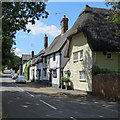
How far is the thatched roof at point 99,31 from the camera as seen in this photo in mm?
18391

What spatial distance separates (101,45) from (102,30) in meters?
2.19

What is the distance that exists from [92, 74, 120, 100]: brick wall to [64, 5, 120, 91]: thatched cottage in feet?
4.79

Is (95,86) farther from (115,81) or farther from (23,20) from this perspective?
(23,20)

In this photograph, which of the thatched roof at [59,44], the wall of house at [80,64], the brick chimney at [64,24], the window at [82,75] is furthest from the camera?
the brick chimney at [64,24]

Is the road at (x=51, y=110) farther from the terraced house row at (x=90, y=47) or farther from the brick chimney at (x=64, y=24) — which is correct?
the brick chimney at (x=64, y=24)

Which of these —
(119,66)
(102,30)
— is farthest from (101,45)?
(119,66)

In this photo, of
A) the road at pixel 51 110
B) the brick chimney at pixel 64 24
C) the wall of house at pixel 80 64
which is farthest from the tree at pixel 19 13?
the brick chimney at pixel 64 24

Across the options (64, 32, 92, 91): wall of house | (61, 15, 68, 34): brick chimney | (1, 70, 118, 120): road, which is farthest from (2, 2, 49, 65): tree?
(61, 15, 68, 34): brick chimney

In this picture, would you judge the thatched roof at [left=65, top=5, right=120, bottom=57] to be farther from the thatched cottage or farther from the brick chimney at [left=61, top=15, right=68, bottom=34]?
the brick chimney at [left=61, top=15, right=68, bottom=34]

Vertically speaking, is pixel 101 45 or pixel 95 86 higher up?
pixel 101 45

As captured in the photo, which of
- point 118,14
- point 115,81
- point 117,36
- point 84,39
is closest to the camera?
point 118,14

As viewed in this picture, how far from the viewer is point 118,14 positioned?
40.5 ft

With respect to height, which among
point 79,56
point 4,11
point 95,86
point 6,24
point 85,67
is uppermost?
point 4,11

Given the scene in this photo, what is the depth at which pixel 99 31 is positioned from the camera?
19328 mm
